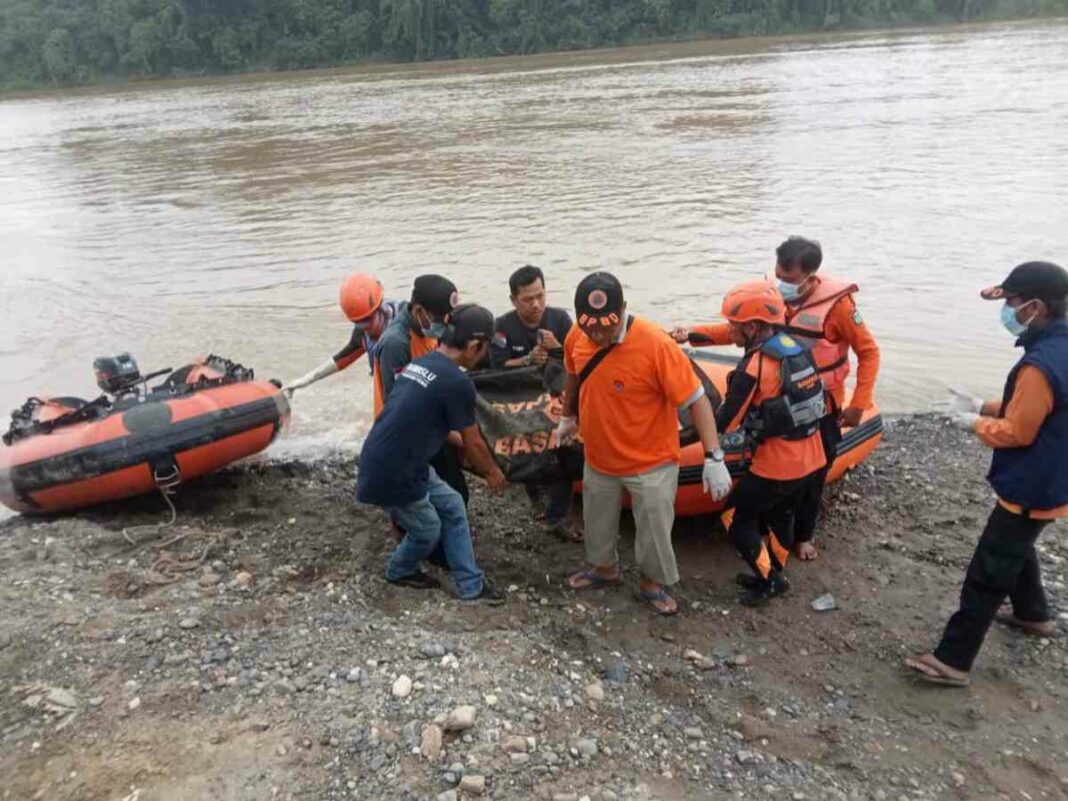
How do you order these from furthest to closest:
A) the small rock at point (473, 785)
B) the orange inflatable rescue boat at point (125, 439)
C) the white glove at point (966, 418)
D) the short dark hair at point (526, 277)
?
the orange inflatable rescue boat at point (125, 439)
the short dark hair at point (526, 277)
the white glove at point (966, 418)
the small rock at point (473, 785)

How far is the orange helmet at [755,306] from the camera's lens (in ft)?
12.5

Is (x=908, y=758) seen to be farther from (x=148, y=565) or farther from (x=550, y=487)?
(x=148, y=565)

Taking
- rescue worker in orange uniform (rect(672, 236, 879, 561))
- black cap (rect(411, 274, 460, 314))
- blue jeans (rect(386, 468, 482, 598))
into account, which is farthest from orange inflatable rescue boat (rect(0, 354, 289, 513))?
rescue worker in orange uniform (rect(672, 236, 879, 561))

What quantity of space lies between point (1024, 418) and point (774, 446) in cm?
107

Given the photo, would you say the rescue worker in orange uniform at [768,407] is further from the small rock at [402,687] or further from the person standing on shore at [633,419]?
the small rock at [402,687]

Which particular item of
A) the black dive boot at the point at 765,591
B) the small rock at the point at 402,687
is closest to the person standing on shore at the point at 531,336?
the black dive boot at the point at 765,591

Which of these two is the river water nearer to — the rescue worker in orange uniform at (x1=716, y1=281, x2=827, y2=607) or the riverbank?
the riverbank

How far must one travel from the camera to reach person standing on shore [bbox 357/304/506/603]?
379cm

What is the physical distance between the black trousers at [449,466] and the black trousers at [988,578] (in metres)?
2.36

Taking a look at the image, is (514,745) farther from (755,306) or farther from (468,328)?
(755,306)

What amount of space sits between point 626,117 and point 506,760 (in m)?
23.0

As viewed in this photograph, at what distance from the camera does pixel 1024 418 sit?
314 cm

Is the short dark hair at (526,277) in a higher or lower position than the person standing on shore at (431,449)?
higher

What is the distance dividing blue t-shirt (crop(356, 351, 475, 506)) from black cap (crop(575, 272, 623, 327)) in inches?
24.3
